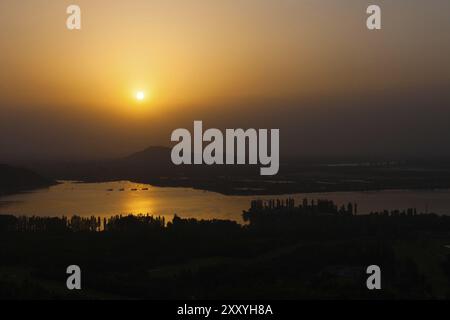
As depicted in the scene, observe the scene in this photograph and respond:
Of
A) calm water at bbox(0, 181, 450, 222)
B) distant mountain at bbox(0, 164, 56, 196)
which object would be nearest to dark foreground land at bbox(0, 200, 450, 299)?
calm water at bbox(0, 181, 450, 222)

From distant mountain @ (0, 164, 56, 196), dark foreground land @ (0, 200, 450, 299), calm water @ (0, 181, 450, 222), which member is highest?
distant mountain @ (0, 164, 56, 196)

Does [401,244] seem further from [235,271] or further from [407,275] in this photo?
[235,271]

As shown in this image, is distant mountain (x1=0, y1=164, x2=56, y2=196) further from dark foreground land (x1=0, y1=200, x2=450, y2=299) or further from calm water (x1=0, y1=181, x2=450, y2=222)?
dark foreground land (x1=0, y1=200, x2=450, y2=299)

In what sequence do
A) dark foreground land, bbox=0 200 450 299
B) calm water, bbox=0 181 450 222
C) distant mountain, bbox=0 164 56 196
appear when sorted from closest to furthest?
1. dark foreground land, bbox=0 200 450 299
2. calm water, bbox=0 181 450 222
3. distant mountain, bbox=0 164 56 196

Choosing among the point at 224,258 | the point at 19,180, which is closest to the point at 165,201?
the point at 19,180

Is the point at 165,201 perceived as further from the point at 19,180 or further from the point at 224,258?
the point at 224,258

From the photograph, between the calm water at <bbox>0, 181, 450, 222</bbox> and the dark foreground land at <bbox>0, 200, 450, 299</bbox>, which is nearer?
the dark foreground land at <bbox>0, 200, 450, 299</bbox>
